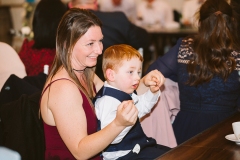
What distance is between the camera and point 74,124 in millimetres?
1657

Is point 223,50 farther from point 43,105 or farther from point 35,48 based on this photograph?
point 35,48

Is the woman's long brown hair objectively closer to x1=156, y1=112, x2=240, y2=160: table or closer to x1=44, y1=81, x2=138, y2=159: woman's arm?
x1=44, y1=81, x2=138, y2=159: woman's arm

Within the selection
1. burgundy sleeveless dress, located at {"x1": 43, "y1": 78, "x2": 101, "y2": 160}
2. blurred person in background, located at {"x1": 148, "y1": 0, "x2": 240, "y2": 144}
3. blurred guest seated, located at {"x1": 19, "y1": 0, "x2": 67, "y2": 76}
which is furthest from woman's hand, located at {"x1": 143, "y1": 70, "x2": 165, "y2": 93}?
blurred guest seated, located at {"x1": 19, "y1": 0, "x2": 67, "y2": 76}

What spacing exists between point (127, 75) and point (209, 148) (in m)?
0.46

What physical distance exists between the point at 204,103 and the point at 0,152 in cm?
174

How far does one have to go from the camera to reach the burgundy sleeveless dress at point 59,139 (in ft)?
5.79

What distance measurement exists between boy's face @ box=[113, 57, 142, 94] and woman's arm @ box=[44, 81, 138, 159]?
0.19m

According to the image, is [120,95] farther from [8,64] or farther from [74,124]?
[8,64]

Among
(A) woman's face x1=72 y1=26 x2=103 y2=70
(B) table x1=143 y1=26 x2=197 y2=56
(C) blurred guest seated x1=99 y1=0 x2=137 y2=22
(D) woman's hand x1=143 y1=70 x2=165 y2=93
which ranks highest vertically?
(A) woman's face x1=72 y1=26 x2=103 y2=70

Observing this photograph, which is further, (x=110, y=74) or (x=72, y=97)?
(x=110, y=74)

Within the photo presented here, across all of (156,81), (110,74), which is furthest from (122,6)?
(110,74)

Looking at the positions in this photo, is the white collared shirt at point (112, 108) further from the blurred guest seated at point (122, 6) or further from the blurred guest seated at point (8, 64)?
the blurred guest seated at point (122, 6)

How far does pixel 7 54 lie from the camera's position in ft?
8.59

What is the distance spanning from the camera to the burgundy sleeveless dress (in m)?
1.77
